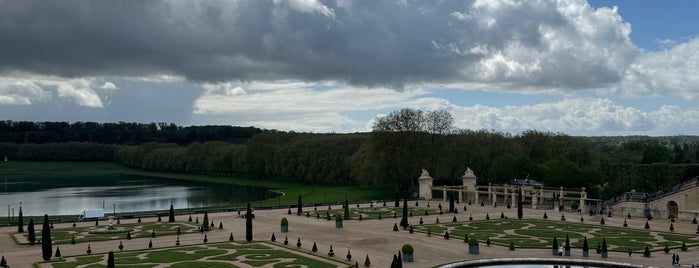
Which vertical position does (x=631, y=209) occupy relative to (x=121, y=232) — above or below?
above

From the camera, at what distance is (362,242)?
169ft

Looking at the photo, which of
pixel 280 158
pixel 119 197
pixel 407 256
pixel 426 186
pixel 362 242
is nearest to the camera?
pixel 407 256

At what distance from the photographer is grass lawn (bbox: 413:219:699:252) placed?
166 feet

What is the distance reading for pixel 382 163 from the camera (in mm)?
98500

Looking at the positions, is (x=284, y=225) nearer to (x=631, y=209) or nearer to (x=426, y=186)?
(x=631, y=209)

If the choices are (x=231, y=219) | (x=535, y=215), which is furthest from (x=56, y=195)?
(x=535, y=215)

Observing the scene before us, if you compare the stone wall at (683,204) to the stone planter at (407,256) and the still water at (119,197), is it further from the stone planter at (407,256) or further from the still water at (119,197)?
the still water at (119,197)

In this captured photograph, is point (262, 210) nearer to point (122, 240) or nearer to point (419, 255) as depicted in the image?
point (122, 240)

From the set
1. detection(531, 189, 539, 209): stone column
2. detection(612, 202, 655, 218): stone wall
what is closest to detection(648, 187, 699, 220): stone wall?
detection(612, 202, 655, 218): stone wall

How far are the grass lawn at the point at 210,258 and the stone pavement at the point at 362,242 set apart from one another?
2.14 m

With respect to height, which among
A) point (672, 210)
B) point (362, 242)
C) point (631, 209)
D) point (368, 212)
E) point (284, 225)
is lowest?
point (362, 242)

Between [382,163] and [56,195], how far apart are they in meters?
62.3

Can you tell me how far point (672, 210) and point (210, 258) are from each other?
4793 centimetres

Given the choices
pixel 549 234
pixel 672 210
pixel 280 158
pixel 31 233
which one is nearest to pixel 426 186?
pixel 672 210
